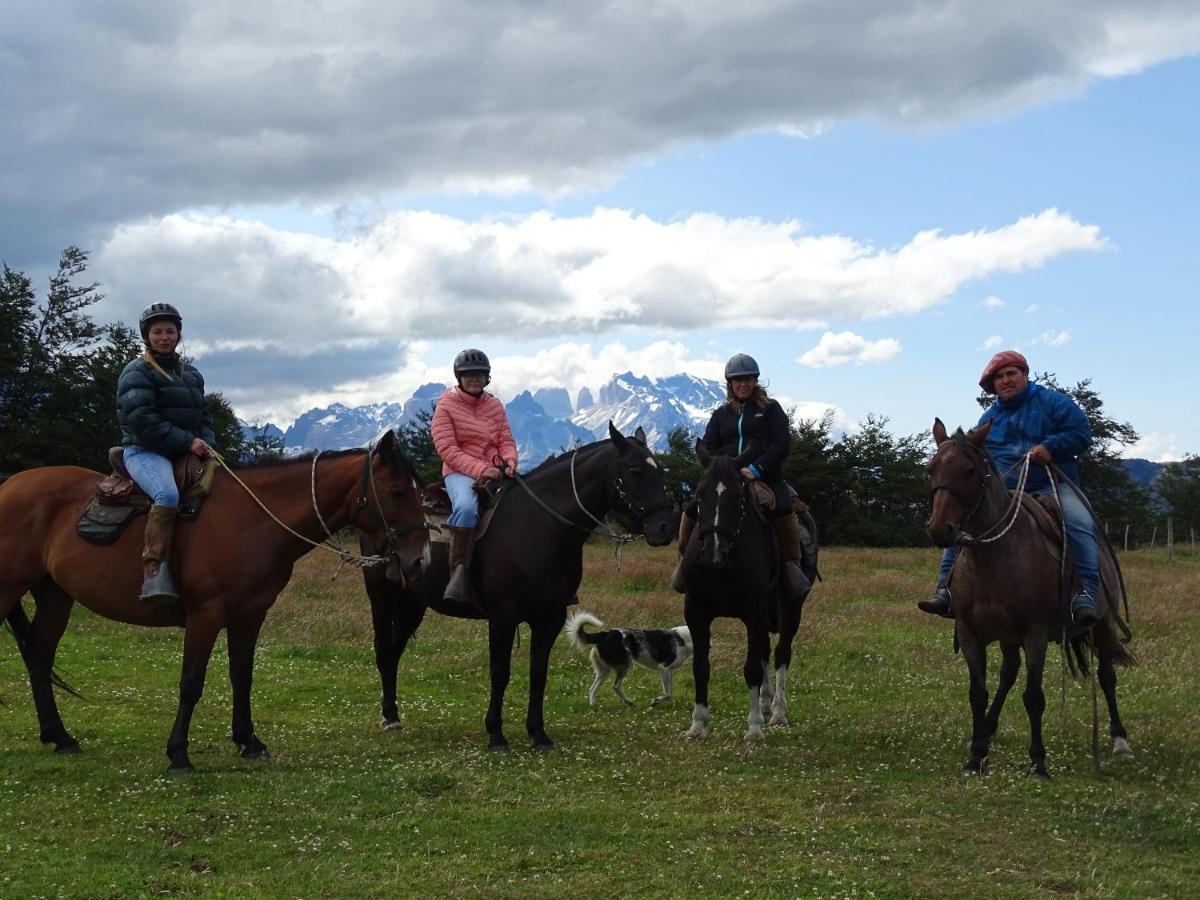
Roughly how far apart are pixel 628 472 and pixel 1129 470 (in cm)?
6165

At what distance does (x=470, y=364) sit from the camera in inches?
436

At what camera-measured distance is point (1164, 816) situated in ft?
26.5

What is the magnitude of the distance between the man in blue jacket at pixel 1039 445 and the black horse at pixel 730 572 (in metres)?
1.74

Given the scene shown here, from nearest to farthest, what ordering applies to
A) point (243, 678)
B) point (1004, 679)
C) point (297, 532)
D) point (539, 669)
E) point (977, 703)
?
point (977, 703) → point (297, 532) → point (243, 678) → point (1004, 679) → point (539, 669)

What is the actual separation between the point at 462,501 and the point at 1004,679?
569 cm

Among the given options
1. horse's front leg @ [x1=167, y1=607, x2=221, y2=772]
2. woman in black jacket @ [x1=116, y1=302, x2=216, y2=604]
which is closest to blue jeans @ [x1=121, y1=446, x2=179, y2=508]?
woman in black jacket @ [x1=116, y1=302, x2=216, y2=604]

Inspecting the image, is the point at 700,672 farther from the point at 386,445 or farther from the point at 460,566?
the point at 386,445

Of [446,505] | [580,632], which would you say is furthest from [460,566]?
[580,632]

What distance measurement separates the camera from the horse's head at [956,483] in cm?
890

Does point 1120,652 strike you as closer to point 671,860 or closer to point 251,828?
point 671,860

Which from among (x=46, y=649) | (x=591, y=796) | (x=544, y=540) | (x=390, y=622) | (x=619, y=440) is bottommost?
(x=591, y=796)

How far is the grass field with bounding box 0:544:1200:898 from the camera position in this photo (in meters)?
6.61

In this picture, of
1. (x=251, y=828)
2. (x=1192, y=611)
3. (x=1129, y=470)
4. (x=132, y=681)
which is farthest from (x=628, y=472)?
(x=1129, y=470)

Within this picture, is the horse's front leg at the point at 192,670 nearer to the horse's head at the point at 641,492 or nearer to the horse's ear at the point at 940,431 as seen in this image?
the horse's head at the point at 641,492
